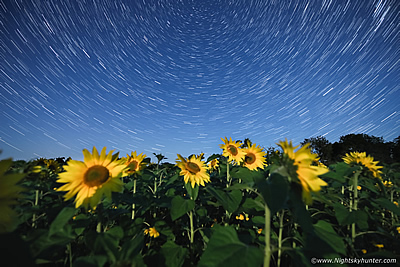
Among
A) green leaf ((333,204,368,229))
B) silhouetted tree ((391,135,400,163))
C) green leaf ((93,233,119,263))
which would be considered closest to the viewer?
green leaf ((93,233,119,263))

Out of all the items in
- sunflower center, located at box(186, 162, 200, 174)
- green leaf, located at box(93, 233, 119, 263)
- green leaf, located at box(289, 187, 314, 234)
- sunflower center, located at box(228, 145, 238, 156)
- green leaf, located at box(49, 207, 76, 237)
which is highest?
sunflower center, located at box(228, 145, 238, 156)

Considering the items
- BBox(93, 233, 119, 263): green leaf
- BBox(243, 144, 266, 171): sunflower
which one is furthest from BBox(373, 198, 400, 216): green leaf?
BBox(93, 233, 119, 263): green leaf

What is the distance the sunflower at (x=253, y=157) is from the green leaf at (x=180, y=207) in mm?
2213

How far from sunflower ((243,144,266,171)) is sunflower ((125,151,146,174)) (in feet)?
7.54

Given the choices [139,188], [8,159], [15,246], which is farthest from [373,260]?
[139,188]

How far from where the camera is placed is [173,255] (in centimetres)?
194

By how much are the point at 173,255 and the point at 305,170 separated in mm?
1644

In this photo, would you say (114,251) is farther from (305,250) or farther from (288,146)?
(288,146)

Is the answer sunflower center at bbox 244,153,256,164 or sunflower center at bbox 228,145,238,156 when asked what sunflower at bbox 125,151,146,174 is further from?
sunflower center at bbox 244,153,256,164

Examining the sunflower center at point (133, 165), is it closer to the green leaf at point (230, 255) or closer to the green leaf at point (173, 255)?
the green leaf at point (173, 255)

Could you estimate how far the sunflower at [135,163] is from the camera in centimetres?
292

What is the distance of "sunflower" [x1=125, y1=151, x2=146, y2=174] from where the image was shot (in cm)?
292

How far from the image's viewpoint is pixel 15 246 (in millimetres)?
803

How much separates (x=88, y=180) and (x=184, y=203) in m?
1.11
